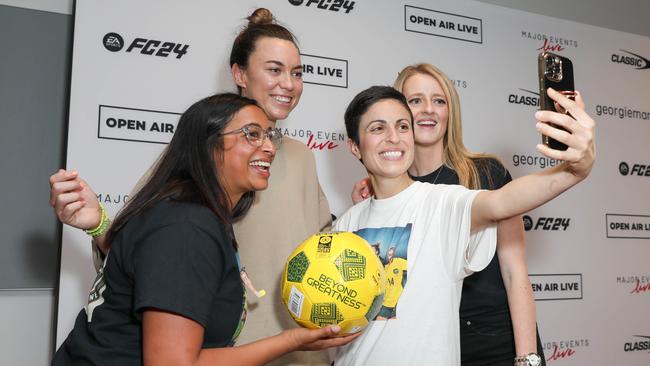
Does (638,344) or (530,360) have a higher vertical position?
(530,360)

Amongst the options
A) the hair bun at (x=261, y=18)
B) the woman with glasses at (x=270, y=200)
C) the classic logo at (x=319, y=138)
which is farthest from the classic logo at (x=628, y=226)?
the hair bun at (x=261, y=18)

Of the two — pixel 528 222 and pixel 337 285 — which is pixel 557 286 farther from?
pixel 337 285

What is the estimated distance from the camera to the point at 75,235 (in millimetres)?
2164

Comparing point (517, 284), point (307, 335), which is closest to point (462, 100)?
point (517, 284)

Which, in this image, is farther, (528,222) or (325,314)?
(528,222)

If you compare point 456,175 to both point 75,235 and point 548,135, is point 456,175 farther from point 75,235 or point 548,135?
point 75,235

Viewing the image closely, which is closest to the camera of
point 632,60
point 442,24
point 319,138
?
point 319,138

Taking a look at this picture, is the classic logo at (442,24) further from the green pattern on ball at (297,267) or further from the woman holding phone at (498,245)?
the green pattern on ball at (297,267)

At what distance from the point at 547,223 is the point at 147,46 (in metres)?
2.57

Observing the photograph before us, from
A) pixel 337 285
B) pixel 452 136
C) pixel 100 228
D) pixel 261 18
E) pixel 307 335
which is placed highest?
pixel 261 18

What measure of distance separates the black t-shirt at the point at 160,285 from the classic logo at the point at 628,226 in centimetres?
304

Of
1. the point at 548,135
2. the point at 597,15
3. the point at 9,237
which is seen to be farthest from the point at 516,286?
the point at 597,15

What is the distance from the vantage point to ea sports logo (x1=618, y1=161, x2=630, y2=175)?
3.44 m

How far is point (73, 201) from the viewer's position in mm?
1364
